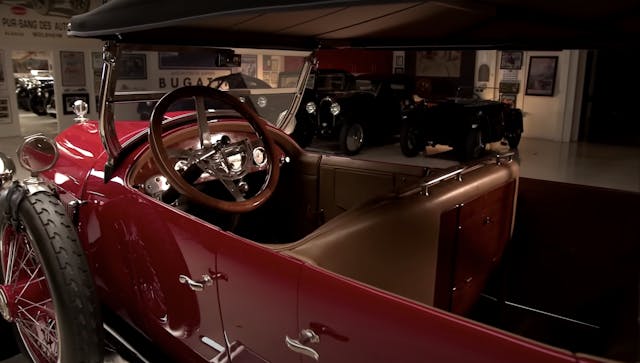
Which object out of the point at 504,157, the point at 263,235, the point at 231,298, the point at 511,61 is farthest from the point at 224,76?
the point at 511,61

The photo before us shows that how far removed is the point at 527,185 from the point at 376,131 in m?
7.38

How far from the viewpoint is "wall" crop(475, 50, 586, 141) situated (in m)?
11.4

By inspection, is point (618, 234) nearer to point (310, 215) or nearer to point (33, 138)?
point (310, 215)

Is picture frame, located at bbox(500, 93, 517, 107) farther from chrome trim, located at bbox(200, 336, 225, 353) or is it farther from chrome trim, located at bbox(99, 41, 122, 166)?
chrome trim, located at bbox(200, 336, 225, 353)

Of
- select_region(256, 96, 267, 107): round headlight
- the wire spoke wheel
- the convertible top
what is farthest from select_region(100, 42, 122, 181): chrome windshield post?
select_region(256, 96, 267, 107): round headlight

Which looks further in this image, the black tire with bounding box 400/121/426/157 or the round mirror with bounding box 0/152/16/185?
the black tire with bounding box 400/121/426/157

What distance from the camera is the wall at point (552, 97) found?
450 inches

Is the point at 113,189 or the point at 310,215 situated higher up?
the point at 113,189

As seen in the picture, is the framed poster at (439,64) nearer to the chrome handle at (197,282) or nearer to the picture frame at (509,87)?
the picture frame at (509,87)

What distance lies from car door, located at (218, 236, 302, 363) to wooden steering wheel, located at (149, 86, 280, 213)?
0.44 m

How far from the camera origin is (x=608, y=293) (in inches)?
84.6

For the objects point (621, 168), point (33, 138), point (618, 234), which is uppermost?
point (33, 138)

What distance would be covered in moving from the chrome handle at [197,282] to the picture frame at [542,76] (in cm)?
1176

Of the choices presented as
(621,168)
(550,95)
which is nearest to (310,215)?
(621,168)
